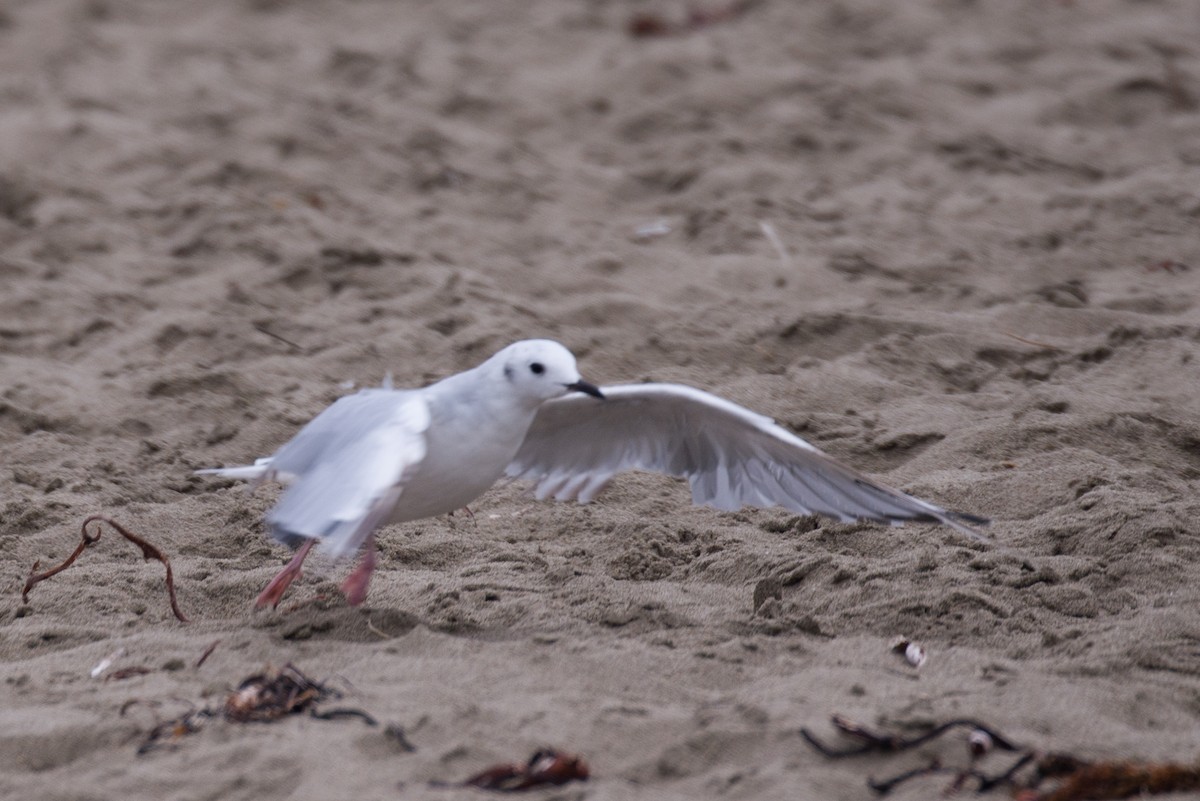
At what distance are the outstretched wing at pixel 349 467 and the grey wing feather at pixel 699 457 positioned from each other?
24.8 inches

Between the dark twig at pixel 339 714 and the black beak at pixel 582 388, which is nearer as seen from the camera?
the dark twig at pixel 339 714

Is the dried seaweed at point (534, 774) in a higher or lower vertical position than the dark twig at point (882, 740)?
higher

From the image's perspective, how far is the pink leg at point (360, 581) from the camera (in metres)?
3.38

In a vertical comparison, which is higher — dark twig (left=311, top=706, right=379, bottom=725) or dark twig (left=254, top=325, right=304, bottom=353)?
dark twig (left=311, top=706, right=379, bottom=725)

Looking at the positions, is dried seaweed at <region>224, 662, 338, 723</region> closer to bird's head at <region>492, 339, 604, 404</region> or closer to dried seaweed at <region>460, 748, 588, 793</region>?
dried seaweed at <region>460, 748, 588, 793</region>

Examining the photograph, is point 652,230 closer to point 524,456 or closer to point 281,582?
point 524,456

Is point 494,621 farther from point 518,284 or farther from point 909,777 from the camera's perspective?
point 518,284

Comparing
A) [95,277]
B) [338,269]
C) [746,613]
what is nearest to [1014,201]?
[338,269]

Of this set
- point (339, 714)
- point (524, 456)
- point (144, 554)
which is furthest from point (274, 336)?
point (339, 714)

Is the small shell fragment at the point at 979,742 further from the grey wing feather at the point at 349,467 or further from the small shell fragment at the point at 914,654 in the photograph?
the grey wing feather at the point at 349,467

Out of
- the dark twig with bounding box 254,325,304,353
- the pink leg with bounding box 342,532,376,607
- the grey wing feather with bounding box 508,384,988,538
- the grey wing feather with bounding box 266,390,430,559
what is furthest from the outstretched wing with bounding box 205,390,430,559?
the dark twig with bounding box 254,325,304,353

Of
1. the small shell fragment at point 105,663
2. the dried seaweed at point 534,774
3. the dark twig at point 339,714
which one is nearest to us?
the dried seaweed at point 534,774

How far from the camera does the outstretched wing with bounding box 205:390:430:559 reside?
9.16 ft

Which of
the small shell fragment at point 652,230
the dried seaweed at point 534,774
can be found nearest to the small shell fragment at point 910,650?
the dried seaweed at point 534,774
